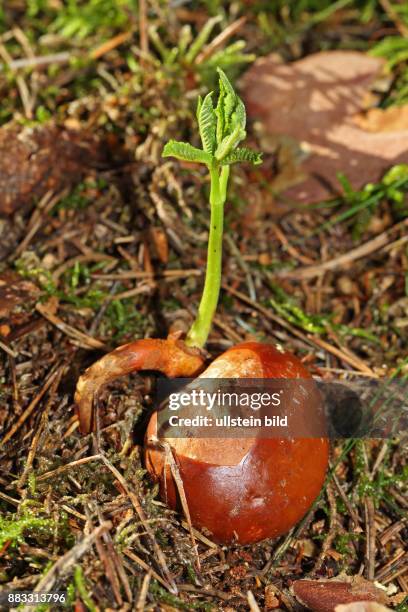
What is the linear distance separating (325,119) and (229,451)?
6.65ft

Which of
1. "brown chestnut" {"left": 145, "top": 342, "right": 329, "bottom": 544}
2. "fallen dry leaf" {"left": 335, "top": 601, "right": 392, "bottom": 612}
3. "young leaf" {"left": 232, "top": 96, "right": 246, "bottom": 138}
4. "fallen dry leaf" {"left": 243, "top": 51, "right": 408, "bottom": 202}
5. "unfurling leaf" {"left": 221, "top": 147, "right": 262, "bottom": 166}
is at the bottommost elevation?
"fallen dry leaf" {"left": 335, "top": 601, "right": 392, "bottom": 612}

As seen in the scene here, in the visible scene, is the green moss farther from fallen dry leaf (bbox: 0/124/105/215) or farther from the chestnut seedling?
fallen dry leaf (bbox: 0/124/105/215)

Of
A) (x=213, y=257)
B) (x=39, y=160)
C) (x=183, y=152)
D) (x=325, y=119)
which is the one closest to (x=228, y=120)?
(x=183, y=152)

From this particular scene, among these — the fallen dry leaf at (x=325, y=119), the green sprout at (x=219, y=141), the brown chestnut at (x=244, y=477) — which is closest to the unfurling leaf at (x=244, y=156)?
the green sprout at (x=219, y=141)

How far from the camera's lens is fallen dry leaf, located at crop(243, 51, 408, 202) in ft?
10.0

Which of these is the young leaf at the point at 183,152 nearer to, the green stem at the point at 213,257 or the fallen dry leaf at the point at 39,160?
the green stem at the point at 213,257

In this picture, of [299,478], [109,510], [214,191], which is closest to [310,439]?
[299,478]

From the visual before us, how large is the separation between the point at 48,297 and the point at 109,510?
977 mm

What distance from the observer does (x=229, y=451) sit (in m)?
1.84

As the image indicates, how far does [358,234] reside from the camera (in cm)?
299

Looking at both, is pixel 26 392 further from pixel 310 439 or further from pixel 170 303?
pixel 310 439

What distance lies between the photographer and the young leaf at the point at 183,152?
1.68m

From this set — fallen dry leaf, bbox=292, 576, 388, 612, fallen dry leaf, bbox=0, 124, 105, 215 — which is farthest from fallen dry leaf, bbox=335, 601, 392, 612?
fallen dry leaf, bbox=0, 124, 105, 215

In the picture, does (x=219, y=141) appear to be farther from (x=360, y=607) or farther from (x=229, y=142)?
(x=360, y=607)
